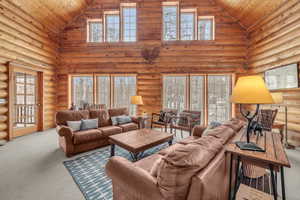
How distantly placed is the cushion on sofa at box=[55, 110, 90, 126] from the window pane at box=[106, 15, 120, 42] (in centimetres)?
352

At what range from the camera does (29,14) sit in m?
3.94

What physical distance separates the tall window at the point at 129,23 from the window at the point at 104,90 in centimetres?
163

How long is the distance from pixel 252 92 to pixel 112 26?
5.77 metres

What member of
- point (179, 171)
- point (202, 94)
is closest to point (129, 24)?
point (202, 94)

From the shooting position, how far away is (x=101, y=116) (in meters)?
3.68

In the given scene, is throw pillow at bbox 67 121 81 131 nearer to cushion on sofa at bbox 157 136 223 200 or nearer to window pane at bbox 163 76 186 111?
cushion on sofa at bbox 157 136 223 200

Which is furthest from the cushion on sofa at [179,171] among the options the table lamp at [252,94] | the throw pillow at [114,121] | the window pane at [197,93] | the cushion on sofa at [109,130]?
the window pane at [197,93]

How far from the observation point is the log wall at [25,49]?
3432 mm

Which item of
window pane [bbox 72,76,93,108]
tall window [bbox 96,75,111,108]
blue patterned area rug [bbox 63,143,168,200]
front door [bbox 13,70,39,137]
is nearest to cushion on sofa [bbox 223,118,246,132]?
blue patterned area rug [bbox 63,143,168,200]

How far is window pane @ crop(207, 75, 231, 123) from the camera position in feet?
16.4

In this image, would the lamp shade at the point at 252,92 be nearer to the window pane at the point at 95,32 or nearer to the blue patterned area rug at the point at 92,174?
the blue patterned area rug at the point at 92,174

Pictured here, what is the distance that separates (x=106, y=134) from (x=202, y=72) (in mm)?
4096

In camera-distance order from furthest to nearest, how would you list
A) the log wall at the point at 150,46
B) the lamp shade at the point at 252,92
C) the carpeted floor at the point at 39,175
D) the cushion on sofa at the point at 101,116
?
the log wall at the point at 150,46
the cushion on sofa at the point at 101,116
the carpeted floor at the point at 39,175
the lamp shade at the point at 252,92

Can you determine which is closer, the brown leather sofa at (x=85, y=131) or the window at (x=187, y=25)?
the brown leather sofa at (x=85, y=131)
